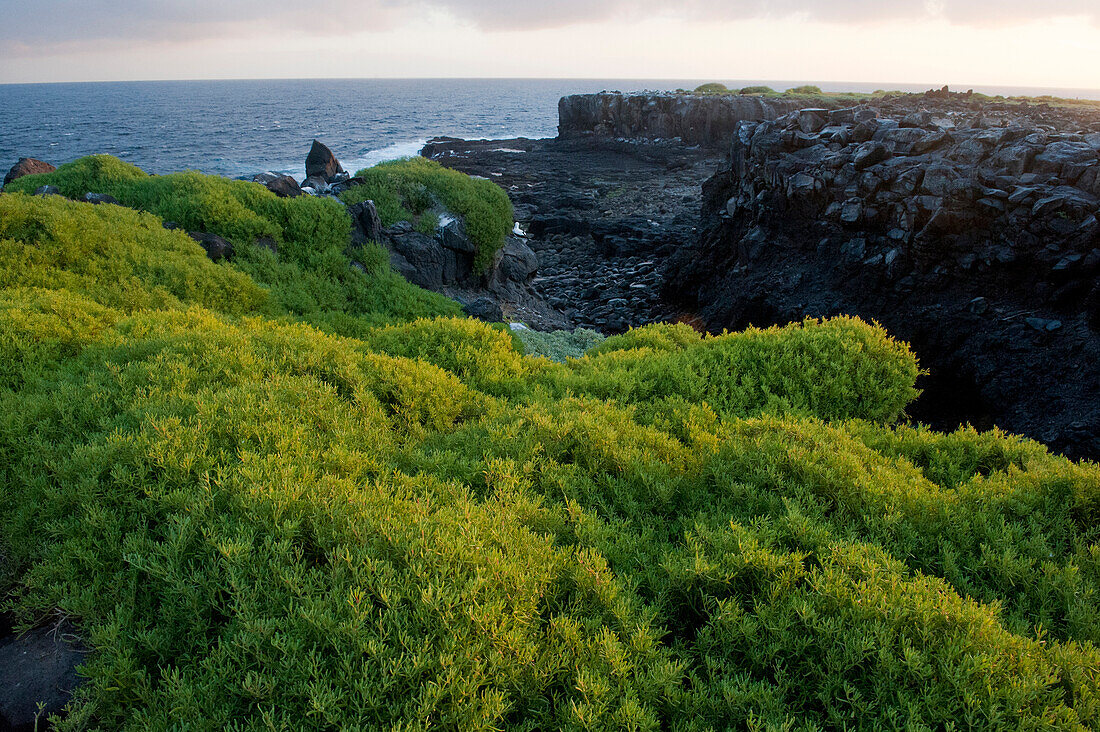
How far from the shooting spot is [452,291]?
69.8 ft

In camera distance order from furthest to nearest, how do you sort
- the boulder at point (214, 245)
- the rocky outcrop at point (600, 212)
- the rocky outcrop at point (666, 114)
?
1. the rocky outcrop at point (666, 114)
2. the rocky outcrop at point (600, 212)
3. the boulder at point (214, 245)

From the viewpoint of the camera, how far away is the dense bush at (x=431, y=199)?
2125 centimetres

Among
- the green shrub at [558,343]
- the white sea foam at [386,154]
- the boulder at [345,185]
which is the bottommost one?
the green shrub at [558,343]

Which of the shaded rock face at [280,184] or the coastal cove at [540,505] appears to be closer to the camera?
the coastal cove at [540,505]

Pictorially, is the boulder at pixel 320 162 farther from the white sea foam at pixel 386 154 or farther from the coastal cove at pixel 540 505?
the white sea foam at pixel 386 154

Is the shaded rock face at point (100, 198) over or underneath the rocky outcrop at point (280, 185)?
underneath

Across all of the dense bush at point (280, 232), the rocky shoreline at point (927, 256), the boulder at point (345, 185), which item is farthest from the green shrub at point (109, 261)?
the rocky shoreline at point (927, 256)

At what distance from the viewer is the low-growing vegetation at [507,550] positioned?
355 centimetres

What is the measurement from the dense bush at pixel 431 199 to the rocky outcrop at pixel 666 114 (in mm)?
38791

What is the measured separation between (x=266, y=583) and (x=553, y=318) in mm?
19969

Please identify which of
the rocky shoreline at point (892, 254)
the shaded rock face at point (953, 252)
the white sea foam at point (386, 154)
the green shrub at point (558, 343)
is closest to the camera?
the shaded rock face at point (953, 252)

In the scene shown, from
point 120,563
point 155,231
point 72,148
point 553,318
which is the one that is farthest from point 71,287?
point 72,148

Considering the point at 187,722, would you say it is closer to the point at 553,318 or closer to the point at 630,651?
the point at 630,651

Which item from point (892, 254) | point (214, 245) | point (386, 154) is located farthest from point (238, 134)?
point (892, 254)
